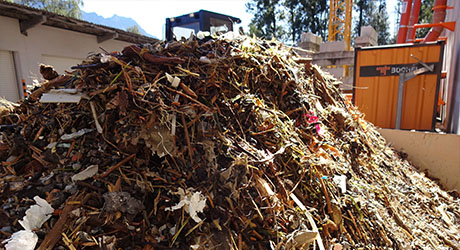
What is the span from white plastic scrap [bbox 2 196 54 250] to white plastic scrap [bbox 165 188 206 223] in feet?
1.93

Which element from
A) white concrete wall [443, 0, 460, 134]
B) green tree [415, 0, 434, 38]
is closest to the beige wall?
white concrete wall [443, 0, 460, 134]

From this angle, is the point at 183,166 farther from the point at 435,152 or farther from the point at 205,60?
the point at 435,152

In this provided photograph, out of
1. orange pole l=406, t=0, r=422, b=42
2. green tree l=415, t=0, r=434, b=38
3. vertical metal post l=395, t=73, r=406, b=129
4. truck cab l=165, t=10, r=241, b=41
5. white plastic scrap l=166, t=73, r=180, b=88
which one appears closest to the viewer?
white plastic scrap l=166, t=73, r=180, b=88

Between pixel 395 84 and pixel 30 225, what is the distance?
5.00 metres

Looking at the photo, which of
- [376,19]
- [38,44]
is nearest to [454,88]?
[38,44]

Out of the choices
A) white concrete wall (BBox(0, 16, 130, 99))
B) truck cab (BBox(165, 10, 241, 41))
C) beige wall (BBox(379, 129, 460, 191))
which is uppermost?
truck cab (BBox(165, 10, 241, 41))

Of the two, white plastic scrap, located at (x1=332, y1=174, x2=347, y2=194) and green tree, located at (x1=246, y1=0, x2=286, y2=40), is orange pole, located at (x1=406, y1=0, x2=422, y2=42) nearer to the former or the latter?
white plastic scrap, located at (x1=332, y1=174, x2=347, y2=194)

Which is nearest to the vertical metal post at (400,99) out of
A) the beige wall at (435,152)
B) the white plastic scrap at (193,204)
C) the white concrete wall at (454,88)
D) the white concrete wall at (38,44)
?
the beige wall at (435,152)

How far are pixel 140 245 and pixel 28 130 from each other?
1.14 m

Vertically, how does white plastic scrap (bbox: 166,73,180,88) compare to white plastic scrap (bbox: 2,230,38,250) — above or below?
above

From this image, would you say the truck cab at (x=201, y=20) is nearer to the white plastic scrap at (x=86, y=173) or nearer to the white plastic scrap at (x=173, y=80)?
the white plastic scrap at (x=173, y=80)

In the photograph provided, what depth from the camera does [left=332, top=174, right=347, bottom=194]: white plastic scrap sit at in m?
1.83

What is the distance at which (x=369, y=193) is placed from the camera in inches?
80.9

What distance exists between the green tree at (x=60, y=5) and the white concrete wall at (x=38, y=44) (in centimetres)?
1998
